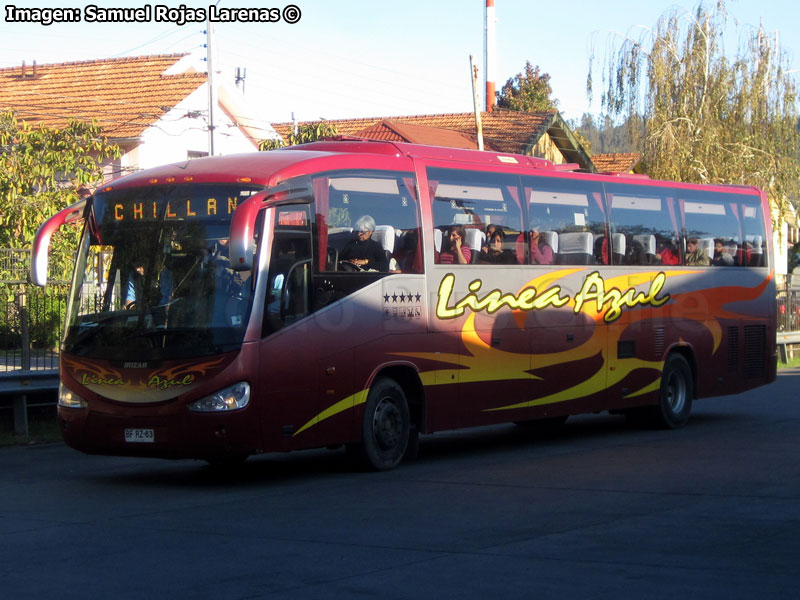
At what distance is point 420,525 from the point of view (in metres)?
9.57

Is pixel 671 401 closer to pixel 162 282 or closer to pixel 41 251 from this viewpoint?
pixel 162 282

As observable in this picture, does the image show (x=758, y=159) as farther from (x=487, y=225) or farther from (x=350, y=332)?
(x=350, y=332)

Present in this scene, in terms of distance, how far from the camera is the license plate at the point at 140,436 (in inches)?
464

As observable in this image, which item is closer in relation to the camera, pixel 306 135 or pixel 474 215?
pixel 474 215

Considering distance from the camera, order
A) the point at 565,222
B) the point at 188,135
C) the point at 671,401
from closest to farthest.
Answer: the point at 565,222
the point at 671,401
the point at 188,135

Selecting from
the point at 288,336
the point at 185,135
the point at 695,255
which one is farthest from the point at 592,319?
the point at 185,135

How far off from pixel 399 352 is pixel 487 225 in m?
2.25

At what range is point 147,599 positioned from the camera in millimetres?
7074

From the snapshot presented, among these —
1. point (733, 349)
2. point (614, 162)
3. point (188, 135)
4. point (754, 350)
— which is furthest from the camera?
point (614, 162)

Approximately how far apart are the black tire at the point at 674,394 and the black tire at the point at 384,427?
18.1 feet

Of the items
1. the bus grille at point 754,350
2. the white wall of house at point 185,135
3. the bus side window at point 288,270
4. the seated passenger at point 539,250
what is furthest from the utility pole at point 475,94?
the bus side window at point 288,270

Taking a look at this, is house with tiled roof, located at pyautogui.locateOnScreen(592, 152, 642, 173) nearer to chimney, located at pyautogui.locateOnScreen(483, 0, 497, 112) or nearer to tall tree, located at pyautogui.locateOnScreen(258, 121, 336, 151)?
chimney, located at pyautogui.locateOnScreen(483, 0, 497, 112)

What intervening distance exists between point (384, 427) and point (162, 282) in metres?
2.88

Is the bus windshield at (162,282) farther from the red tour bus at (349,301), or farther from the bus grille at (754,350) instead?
the bus grille at (754,350)
